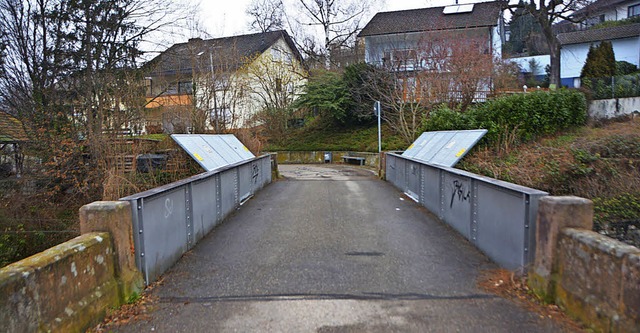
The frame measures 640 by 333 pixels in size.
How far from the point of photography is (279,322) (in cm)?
409

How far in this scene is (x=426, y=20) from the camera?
3459 cm

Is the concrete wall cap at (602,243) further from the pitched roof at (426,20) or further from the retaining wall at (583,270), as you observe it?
the pitched roof at (426,20)

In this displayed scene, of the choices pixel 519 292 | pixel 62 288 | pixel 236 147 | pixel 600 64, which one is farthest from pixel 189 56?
pixel 600 64

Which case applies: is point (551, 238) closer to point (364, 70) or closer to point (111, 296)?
point (111, 296)

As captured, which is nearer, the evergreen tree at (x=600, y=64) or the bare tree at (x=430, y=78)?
the bare tree at (x=430, y=78)

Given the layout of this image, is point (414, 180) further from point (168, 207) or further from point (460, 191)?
point (168, 207)

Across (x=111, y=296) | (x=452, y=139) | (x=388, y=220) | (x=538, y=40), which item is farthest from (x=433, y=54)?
(x=538, y=40)

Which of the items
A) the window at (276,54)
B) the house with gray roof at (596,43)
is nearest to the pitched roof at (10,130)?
the window at (276,54)

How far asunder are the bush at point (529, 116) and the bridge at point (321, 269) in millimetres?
4455

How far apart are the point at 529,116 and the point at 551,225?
8500 mm

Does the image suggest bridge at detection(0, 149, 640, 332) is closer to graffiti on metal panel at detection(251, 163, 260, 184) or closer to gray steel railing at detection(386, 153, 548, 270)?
gray steel railing at detection(386, 153, 548, 270)

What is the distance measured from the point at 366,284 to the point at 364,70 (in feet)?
76.5

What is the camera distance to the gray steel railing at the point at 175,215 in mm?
4793

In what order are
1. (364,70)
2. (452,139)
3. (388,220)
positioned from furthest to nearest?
(364,70)
(452,139)
(388,220)
